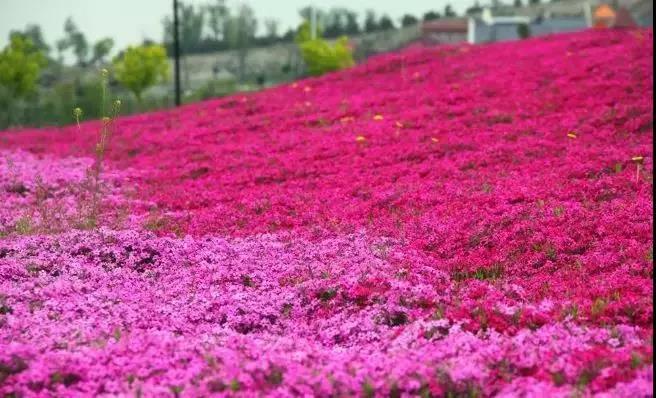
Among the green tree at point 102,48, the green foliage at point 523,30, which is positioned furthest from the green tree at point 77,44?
the green foliage at point 523,30

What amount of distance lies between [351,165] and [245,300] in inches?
372

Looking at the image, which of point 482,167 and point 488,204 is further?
point 482,167

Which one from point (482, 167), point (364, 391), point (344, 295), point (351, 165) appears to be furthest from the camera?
point (351, 165)

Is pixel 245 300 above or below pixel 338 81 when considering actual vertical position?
below

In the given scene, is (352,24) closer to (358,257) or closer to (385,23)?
(385,23)

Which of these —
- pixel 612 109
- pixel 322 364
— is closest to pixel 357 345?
pixel 322 364

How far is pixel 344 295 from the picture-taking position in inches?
392

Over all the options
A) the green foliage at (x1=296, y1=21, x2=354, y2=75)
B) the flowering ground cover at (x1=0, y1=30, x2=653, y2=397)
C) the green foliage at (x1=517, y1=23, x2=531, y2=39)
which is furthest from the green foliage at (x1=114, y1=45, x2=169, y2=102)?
the flowering ground cover at (x1=0, y1=30, x2=653, y2=397)

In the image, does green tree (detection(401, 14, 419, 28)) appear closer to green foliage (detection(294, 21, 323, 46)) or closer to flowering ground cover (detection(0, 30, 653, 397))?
green foliage (detection(294, 21, 323, 46))

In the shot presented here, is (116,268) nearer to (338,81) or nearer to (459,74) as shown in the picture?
(459,74)

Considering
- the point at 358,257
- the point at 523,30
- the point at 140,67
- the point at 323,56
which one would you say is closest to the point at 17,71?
the point at 140,67

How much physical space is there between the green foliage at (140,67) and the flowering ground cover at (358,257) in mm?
38610

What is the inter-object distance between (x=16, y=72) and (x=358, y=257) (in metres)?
54.8

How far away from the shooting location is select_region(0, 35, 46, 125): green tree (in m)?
59.2
